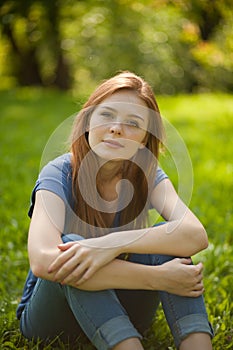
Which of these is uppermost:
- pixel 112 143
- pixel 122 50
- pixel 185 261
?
pixel 112 143

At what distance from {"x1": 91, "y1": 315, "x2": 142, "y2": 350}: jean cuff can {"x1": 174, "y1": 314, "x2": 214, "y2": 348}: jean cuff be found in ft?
0.59

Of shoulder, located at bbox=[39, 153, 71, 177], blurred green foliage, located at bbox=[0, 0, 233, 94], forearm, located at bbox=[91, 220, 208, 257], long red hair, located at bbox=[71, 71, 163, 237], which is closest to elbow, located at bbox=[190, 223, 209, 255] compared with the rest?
forearm, located at bbox=[91, 220, 208, 257]

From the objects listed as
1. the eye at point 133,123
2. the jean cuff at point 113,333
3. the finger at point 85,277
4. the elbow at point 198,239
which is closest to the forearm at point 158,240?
the elbow at point 198,239

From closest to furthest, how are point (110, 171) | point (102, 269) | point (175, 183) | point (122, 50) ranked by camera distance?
point (102, 269) → point (110, 171) → point (175, 183) → point (122, 50)

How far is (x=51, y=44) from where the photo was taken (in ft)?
36.2

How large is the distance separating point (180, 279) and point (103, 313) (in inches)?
10.5

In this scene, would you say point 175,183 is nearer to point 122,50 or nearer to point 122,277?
point 122,277

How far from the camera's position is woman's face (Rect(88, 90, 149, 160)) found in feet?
6.52

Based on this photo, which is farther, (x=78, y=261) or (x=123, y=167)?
(x=123, y=167)

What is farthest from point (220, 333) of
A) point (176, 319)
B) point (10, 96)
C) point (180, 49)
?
point (180, 49)

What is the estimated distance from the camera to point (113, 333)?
1.71m

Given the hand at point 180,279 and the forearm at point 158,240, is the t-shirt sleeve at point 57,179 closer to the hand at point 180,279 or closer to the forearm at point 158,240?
the forearm at point 158,240

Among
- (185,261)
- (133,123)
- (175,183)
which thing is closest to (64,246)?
(185,261)

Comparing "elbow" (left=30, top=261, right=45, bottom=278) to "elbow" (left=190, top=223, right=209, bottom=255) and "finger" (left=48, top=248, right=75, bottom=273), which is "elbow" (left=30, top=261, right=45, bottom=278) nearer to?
"finger" (left=48, top=248, right=75, bottom=273)
